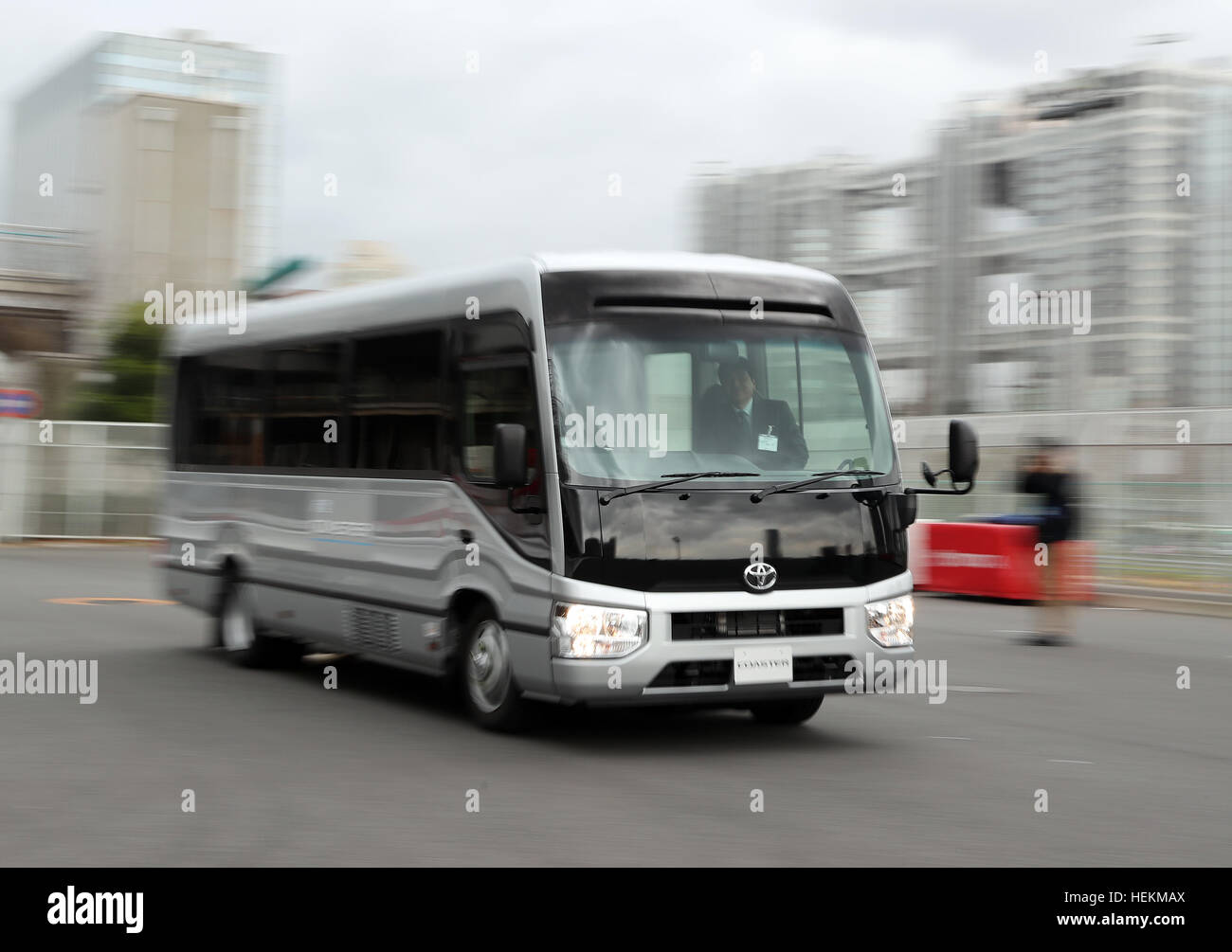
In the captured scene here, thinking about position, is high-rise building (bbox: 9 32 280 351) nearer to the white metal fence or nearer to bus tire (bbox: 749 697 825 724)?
the white metal fence

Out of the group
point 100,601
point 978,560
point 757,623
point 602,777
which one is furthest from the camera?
point 978,560

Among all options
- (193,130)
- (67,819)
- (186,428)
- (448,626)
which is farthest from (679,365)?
(193,130)

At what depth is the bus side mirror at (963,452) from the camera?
904 centimetres

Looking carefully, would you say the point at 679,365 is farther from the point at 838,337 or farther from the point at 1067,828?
the point at 1067,828

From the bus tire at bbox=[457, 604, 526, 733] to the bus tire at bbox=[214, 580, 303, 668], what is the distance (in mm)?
3479

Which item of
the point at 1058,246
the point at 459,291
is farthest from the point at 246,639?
the point at 1058,246

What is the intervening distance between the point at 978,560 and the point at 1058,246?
103m

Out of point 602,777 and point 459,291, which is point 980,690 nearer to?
point 602,777

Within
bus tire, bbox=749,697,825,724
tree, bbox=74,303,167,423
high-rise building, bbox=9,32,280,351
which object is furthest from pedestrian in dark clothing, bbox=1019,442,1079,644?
high-rise building, bbox=9,32,280,351

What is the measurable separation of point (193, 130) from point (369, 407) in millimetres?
90527

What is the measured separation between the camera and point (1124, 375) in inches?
4567

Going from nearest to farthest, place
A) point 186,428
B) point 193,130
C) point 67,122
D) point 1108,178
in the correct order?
point 186,428
point 193,130
point 67,122
point 1108,178

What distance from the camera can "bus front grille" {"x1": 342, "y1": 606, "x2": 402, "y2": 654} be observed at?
10156 millimetres

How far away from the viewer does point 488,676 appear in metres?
9.11
